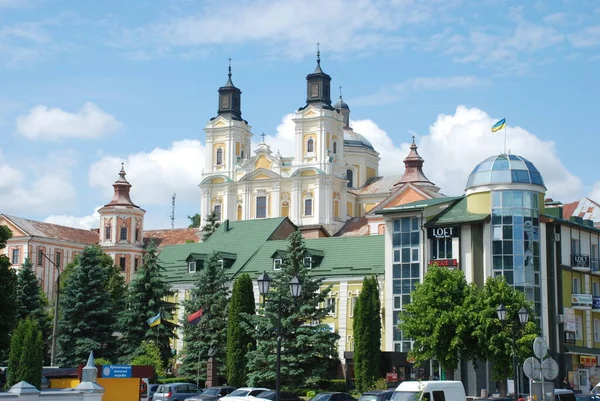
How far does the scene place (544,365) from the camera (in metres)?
26.5

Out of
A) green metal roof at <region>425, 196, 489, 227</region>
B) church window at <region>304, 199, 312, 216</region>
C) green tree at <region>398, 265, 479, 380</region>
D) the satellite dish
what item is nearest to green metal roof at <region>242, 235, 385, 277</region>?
green metal roof at <region>425, 196, 489, 227</region>

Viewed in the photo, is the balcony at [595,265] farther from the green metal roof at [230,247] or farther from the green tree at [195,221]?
the green tree at [195,221]

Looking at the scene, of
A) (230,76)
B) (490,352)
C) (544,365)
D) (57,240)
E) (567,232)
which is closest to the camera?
(544,365)

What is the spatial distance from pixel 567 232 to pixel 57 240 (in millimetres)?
79472

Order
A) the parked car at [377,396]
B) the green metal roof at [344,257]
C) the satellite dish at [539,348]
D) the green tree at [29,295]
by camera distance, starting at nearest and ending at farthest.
→ the satellite dish at [539,348]
the parked car at [377,396]
the green metal roof at [344,257]
the green tree at [29,295]

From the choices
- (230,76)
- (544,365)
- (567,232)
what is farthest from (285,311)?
(230,76)

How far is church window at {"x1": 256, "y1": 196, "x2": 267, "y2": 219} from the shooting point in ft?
421

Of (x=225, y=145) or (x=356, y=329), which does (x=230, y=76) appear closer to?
(x=225, y=145)

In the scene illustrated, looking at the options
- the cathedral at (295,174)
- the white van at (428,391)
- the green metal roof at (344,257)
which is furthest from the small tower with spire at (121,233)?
the white van at (428,391)

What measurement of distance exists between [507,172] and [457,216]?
3935mm

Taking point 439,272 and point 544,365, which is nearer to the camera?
point 544,365

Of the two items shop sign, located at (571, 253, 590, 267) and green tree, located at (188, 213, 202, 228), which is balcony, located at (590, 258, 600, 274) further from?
green tree, located at (188, 213, 202, 228)

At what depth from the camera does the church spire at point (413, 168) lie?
12562 cm

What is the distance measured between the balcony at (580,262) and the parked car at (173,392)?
82.3 feet
